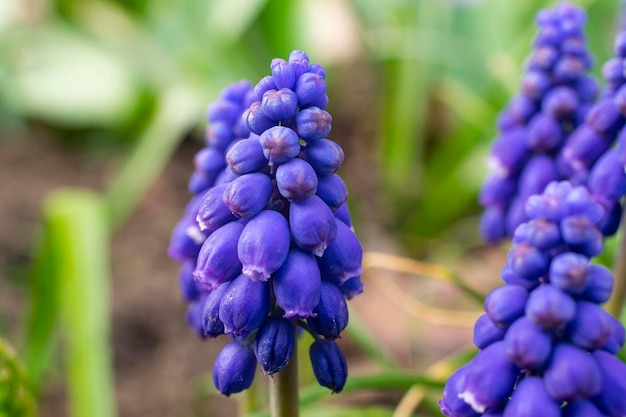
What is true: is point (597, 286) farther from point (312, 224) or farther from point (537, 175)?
point (537, 175)

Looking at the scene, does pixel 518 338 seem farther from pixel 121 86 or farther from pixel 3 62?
pixel 121 86

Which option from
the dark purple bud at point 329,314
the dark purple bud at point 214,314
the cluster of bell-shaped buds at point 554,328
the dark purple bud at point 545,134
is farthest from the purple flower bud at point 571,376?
the dark purple bud at point 545,134

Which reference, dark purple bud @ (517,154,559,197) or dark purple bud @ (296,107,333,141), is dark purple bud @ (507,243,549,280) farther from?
dark purple bud @ (517,154,559,197)

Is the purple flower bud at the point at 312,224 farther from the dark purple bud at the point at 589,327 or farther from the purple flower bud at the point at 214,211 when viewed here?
the dark purple bud at the point at 589,327

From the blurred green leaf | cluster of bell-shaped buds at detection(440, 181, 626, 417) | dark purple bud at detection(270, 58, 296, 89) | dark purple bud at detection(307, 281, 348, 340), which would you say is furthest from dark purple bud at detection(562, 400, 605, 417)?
the blurred green leaf

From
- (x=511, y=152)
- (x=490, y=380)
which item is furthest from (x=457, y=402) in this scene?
(x=511, y=152)

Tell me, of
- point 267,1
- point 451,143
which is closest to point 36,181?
point 267,1
